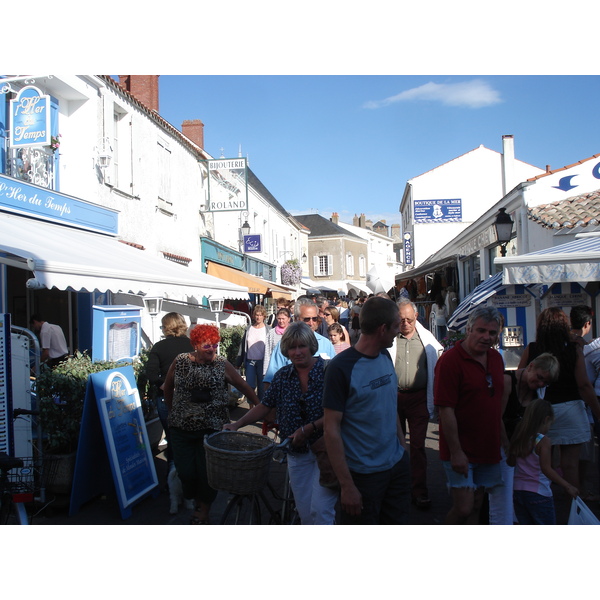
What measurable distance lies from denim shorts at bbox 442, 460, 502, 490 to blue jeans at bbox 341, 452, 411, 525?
0.46 metres

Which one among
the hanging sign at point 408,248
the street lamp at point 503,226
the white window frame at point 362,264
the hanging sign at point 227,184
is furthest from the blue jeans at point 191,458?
the white window frame at point 362,264

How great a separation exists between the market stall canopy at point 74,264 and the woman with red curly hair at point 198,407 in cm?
200

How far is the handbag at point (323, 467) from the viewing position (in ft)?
10.9

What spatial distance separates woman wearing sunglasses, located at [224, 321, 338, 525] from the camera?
3.48 metres

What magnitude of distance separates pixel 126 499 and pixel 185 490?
68 cm

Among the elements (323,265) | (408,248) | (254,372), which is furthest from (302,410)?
(323,265)

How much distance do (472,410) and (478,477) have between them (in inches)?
17.2

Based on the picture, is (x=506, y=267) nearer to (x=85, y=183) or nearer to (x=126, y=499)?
(x=126, y=499)

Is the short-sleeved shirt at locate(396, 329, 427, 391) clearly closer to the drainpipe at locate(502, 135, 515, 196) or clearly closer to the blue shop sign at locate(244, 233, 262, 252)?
the blue shop sign at locate(244, 233, 262, 252)

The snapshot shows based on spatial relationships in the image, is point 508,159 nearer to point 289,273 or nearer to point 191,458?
point 289,273

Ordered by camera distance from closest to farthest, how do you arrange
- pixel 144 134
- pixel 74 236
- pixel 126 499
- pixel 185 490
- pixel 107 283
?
pixel 185 490, pixel 126 499, pixel 107 283, pixel 74 236, pixel 144 134

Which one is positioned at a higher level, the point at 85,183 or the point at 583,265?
the point at 85,183

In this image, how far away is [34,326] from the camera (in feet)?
26.1

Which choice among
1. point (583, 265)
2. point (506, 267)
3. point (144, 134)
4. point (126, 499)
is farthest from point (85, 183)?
point (583, 265)
